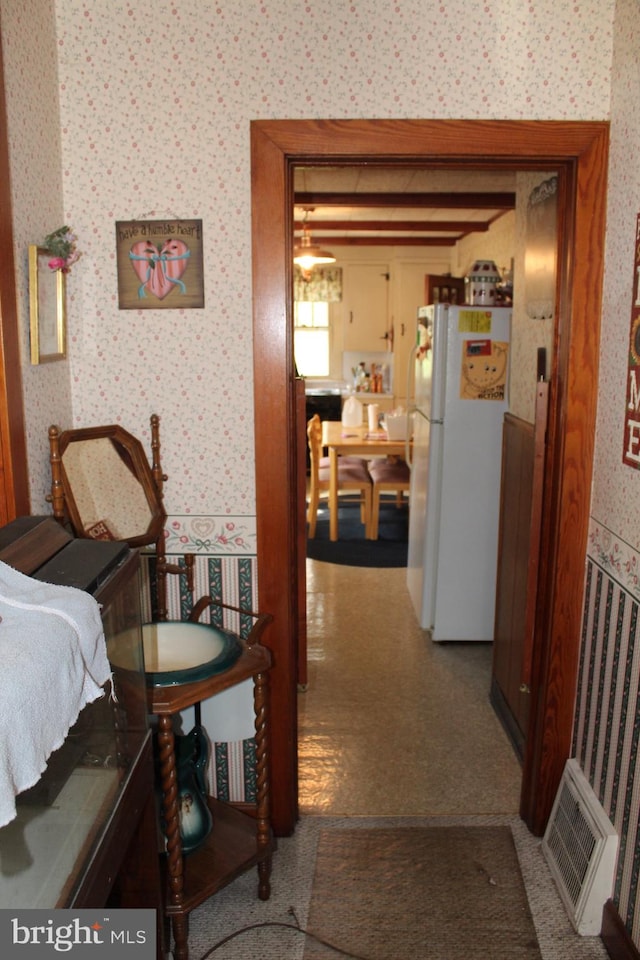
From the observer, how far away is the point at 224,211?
2.28m

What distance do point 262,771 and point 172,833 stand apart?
→ 33cm

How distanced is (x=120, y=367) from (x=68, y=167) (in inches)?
22.3

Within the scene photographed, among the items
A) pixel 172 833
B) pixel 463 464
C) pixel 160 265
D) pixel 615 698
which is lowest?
pixel 172 833

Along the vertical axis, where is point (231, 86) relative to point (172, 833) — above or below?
above

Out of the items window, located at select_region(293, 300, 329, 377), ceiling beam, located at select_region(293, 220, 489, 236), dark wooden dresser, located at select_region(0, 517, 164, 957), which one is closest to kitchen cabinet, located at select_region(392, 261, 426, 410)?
window, located at select_region(293, 300, 329, 377)

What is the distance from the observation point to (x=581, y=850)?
2.21 metres

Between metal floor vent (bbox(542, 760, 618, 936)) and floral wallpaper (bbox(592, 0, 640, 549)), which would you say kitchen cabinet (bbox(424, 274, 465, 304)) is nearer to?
Result: floral wallpaper (bbox(592, 0, 640, 549))

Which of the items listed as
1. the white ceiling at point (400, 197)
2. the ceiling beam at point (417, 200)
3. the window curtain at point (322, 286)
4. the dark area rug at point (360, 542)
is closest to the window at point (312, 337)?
the window curtain at point (322, 286)

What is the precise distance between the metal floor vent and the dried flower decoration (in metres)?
2.03

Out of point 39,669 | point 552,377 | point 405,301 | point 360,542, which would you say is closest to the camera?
point 39,669

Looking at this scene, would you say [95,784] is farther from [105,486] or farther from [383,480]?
[383,480]

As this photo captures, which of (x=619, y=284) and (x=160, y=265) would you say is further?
(x=160, y=265)

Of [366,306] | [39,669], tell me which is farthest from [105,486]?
[366,306]
